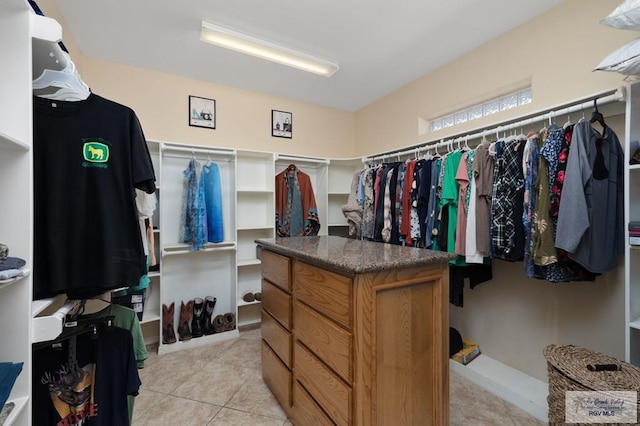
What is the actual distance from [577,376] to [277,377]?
1.63 m

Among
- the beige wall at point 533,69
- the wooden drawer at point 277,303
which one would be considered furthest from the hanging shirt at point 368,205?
the wooden drawer at point 277,303

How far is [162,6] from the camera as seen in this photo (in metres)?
1.93

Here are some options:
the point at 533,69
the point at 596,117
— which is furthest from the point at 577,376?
the point at 533,69

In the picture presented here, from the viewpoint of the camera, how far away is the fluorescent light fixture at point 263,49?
6.97ft

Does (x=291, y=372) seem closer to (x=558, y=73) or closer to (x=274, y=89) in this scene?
(x=558, y=73)

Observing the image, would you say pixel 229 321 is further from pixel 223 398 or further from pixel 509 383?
pixel 509 383

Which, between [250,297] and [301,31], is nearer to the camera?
[301,31]

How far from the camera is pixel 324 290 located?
54.2 inches

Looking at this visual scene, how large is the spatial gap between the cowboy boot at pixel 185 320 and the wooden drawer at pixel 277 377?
3.51 feet

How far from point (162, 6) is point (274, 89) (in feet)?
4.76

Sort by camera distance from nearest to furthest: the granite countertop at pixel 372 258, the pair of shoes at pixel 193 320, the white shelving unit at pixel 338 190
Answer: the granite countertop at pixel 372 258 < the pair of shoes at pixel 193 320 < the white shelving unit at pixel 338 190

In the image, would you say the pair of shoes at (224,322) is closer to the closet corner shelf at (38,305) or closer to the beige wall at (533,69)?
the closet corner shelf at (38,305)

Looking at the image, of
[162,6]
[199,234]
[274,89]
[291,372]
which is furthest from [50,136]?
[274,89]

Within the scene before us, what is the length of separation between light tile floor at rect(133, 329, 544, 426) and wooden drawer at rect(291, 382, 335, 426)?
160 mm
